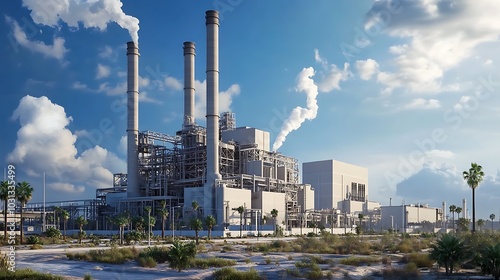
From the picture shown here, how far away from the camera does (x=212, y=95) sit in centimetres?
11400

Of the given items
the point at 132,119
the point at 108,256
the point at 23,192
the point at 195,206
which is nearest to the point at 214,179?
the point at 195,206

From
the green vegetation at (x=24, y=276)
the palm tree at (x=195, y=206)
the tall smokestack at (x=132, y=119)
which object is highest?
the tall smokestack at (x=132, y=119)

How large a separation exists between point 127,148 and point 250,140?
29940 millimetres

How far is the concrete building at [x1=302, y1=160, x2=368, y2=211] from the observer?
146375 millimetres

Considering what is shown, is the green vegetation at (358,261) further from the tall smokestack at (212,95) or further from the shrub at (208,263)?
the tall smokestack at (212,95)

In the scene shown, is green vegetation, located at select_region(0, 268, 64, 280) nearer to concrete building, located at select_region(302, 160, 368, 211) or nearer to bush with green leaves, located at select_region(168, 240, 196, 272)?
bush with green leaves, located at select_region(168, 240, 196, 272)

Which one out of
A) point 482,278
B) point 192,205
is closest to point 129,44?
point 192,205

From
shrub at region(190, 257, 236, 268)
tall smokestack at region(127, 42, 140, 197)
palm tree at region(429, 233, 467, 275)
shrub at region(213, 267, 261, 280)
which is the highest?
tall smokestack at region(127, 42, 140, 197)

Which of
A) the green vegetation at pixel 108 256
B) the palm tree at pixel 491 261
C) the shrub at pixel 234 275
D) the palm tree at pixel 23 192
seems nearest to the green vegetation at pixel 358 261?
the palm tree at pixel 491 261

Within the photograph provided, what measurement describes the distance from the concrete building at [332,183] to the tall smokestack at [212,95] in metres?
45.1

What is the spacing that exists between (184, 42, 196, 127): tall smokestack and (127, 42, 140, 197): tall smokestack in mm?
12841

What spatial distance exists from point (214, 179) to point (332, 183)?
46.8 m

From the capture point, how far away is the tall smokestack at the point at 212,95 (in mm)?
112062

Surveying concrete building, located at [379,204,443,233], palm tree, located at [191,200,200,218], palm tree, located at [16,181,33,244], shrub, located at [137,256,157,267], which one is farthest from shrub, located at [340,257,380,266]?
concrete building, located at [379,204,443,233]
